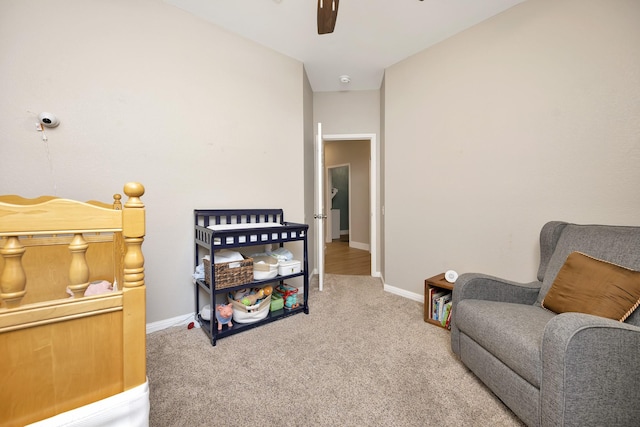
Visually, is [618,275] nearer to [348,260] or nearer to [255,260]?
[255,260]

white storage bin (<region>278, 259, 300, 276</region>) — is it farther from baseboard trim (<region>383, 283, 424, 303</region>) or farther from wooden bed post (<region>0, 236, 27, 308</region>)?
wooden bed post (<region>0, 236, 27, 308</region>)

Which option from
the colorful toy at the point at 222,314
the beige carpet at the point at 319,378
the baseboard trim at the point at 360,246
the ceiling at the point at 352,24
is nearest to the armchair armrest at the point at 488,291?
the beige carpet at the point at 319,378

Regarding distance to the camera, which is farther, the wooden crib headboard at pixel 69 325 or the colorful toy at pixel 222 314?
the colorful toy at pixel 222 314

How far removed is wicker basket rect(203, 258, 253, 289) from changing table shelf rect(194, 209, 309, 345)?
0.03m

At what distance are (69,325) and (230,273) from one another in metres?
1.32

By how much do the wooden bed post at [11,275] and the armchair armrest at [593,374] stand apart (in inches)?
69.0

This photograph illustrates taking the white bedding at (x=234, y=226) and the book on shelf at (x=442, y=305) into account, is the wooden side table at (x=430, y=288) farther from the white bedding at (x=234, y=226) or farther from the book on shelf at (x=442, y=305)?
the white bedding at (x=234, y=226)

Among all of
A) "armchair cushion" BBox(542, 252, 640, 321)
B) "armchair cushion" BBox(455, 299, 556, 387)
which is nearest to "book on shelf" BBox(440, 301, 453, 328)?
"armchair cushion" BBox(455, 299, 556, 387)

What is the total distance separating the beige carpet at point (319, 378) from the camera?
4.16 feet

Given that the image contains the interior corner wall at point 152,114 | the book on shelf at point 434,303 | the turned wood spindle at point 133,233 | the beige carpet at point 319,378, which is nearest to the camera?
the turned wood spindle at point 133,233

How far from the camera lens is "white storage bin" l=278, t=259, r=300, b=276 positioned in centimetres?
233

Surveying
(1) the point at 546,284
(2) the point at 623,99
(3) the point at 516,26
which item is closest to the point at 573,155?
(2) the point at 623,99

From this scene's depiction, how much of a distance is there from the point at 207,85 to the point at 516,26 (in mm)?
2613

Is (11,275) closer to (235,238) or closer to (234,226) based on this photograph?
(235,238)
